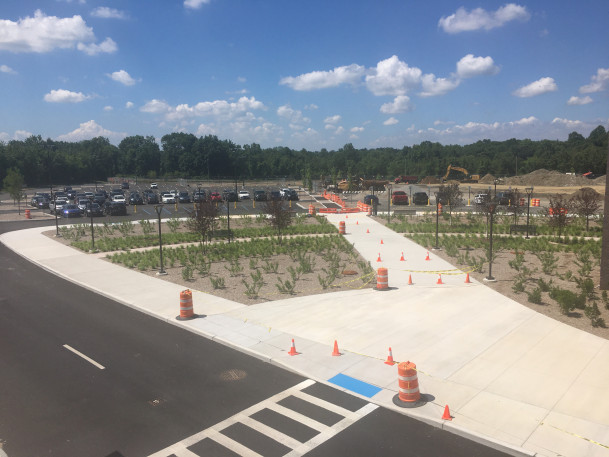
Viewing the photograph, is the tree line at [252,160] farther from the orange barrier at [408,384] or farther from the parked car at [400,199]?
the orange barrier at [408,384]

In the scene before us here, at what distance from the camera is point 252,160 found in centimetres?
12900

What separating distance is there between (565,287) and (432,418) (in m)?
10.7

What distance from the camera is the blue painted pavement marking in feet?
30.2

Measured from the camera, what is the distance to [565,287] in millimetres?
16250

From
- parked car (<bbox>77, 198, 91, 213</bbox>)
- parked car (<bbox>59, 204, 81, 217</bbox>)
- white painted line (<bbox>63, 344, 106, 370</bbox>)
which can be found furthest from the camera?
parked car (<bbox>77, 198, 91, 213</bbox>)

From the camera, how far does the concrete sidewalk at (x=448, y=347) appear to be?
797cm

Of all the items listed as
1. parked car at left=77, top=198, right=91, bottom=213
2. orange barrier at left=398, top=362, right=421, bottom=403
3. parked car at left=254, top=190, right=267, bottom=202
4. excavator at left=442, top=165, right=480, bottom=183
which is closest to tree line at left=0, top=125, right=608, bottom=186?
excavator at left=442, top=165, right=480, bottom=183

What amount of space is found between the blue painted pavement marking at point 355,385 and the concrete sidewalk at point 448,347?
72 millimetres

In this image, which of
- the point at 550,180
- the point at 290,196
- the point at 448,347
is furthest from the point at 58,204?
the point at 550,180

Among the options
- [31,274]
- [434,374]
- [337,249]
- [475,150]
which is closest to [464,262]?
[337,249]

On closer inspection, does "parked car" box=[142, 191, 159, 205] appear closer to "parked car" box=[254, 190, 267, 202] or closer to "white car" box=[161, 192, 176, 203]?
"white car" box=[161, 192, 176, 203]

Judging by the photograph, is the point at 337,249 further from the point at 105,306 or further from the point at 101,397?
the point at 101,397

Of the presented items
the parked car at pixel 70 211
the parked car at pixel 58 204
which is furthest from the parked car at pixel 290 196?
the parked car at pixel 58 204

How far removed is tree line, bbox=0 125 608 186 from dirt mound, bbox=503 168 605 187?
42.2ft
